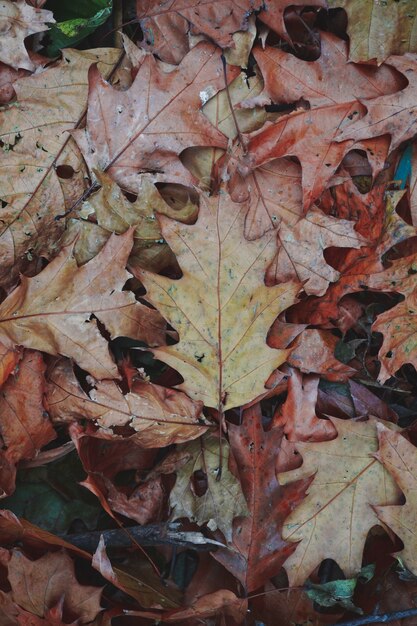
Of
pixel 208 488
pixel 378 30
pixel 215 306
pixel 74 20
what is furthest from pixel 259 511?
pixel 74 20

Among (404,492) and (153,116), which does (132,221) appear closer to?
(153,116)

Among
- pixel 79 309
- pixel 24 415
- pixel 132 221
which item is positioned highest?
pixel 132 221

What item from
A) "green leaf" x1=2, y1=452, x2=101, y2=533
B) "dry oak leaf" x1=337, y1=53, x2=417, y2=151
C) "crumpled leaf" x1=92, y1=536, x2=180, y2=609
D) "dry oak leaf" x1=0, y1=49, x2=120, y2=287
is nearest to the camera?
"crumpled leaf" x1=92, y1=536, x2=180, y2=609

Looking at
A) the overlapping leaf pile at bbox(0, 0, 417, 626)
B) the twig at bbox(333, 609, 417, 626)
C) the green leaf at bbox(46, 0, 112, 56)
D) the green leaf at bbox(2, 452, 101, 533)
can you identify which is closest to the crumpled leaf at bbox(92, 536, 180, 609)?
the overlapping leaf pile at bbox(0, 0, 417, 626)

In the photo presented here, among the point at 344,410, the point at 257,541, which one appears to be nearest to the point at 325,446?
the point at 344,410

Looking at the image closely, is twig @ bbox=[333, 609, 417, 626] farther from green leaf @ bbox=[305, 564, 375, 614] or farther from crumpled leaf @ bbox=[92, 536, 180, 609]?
crumpled leaf @ bbox=[92, 536, 180, 609]
